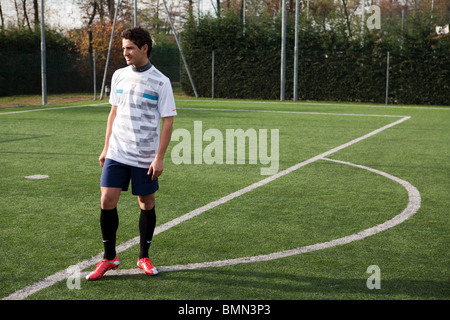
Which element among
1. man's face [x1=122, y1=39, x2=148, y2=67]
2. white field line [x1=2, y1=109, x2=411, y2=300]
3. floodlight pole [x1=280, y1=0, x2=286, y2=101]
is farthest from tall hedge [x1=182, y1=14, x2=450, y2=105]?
man's face [x1=122, y1=39, x2=148, y2=67]

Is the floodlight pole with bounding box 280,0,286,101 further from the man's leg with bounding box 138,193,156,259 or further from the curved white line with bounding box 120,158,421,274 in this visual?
the man's leg with bounding box 138,193,156,259

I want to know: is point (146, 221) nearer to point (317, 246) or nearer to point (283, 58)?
point (317, 246)

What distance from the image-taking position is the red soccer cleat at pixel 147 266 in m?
4.47

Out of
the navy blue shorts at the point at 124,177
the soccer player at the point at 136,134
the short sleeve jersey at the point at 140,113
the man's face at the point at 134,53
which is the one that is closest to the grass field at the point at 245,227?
the soccer player at the point at 136,134

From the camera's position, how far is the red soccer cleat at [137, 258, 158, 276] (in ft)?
14.7

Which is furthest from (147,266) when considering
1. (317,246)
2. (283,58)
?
(283,58)

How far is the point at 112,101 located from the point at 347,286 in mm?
2215

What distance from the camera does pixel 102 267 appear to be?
4430 mm

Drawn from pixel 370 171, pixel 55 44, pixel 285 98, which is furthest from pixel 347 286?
pixel 55 44

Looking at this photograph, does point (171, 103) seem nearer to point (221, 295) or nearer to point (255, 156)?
point (221, 295)

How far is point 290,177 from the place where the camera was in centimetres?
866

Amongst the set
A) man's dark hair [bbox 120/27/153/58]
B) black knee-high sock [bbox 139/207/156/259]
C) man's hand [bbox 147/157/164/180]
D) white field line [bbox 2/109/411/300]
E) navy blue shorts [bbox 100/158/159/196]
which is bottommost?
white field line [bbox 2/109/411/300]

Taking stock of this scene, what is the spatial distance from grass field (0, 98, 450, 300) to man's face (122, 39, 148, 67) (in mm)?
1567

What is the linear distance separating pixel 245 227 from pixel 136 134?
1.87 metres
